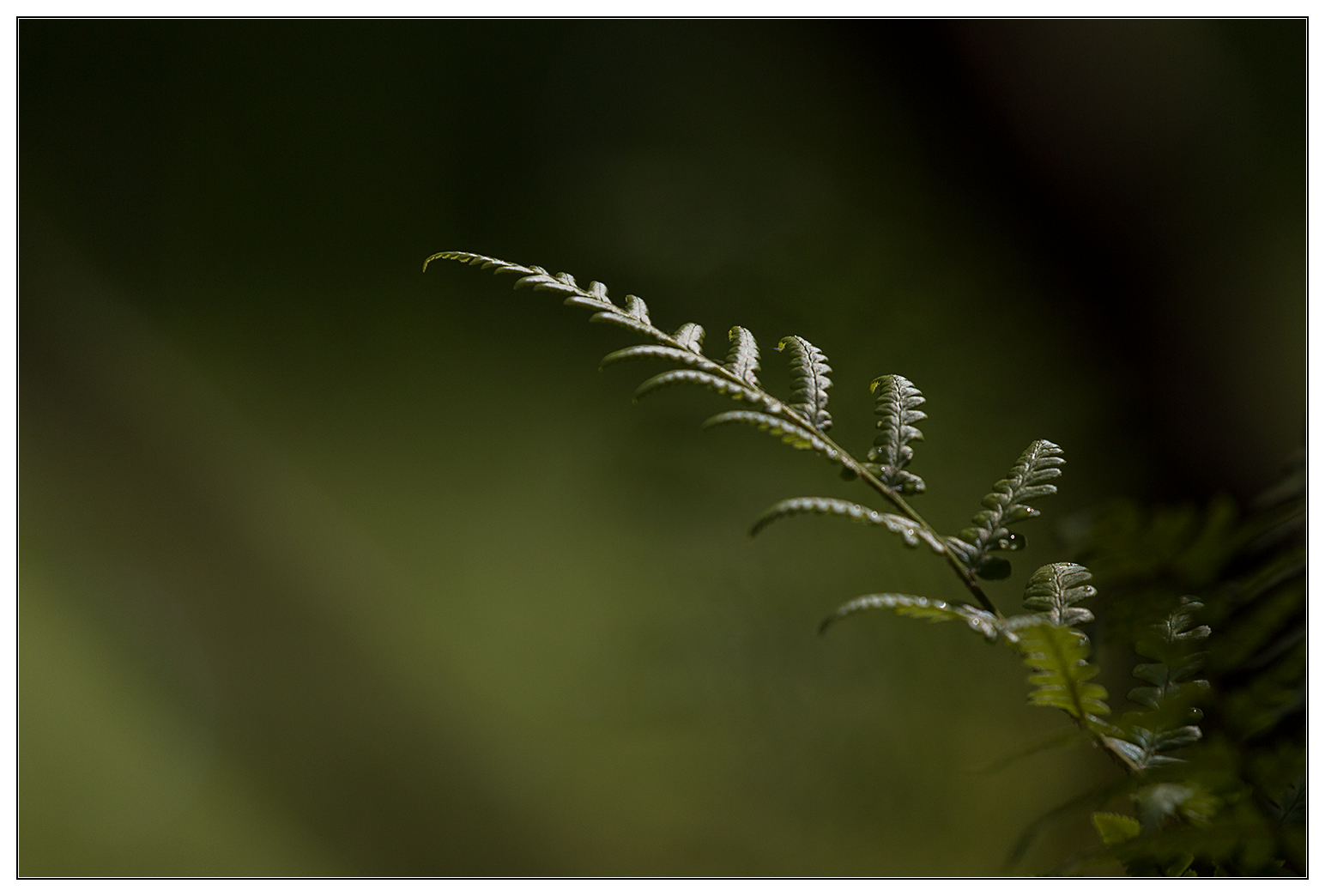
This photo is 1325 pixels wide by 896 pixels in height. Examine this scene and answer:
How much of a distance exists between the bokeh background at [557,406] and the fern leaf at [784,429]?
1028mm

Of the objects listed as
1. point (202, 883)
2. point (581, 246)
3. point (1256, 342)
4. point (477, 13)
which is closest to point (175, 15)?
point (477, 13)

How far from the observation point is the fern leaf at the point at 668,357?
331mm

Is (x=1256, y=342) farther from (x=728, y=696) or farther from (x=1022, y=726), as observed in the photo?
(x=728, y=696)

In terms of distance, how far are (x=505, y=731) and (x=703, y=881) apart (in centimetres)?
93

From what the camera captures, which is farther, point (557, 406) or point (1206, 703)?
point (557, 406)

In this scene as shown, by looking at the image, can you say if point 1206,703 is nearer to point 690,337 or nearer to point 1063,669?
point 1063,669

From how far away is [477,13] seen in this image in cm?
130

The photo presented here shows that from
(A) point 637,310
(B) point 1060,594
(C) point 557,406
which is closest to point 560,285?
(A) point 637,310

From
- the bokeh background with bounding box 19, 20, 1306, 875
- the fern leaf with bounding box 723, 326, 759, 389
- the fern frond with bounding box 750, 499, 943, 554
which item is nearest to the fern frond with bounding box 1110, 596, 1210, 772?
the fern frond with bounding box 750, 499, 943, 554

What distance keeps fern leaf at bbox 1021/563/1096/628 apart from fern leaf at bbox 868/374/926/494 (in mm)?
80

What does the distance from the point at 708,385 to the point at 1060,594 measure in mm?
203

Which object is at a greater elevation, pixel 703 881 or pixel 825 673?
pixel 825 673

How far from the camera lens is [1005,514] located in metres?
0.36

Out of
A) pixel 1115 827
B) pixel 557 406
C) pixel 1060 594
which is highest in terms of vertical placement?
pixel 557 406
